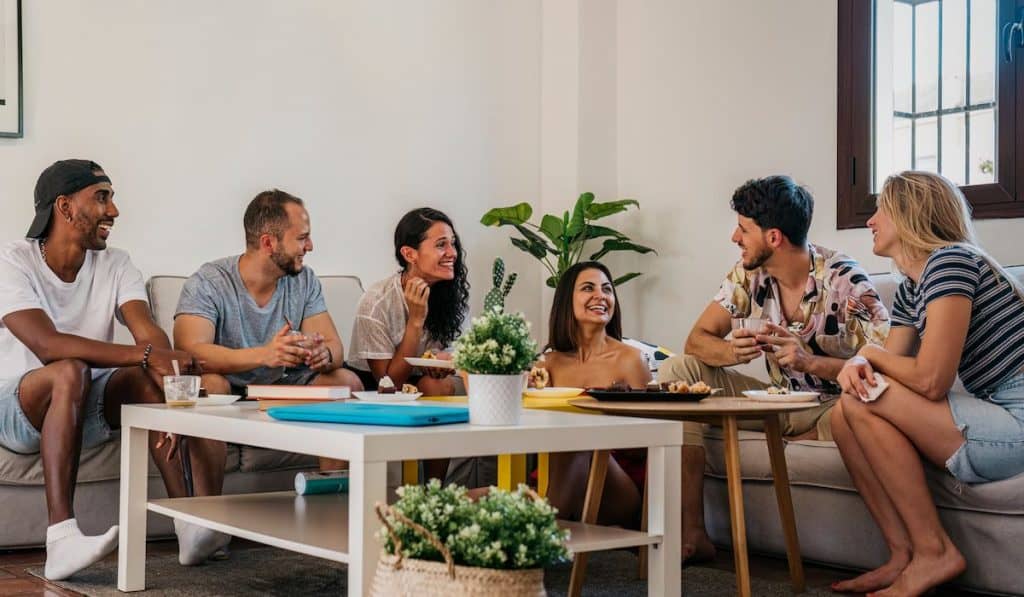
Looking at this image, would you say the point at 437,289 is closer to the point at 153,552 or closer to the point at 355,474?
the point at 153,552

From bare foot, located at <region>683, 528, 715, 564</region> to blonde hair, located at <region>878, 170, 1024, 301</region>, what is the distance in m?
0.90

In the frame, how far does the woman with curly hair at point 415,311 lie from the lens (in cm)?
380

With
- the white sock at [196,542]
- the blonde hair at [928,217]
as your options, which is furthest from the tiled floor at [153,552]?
the blonde hair at [928,217]

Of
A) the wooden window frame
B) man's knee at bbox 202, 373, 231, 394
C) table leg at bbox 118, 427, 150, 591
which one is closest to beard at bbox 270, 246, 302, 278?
man's knee at bbox 202, 373, 231, 394

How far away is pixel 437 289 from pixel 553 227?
3.61 ft

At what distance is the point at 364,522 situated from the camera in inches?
73.5

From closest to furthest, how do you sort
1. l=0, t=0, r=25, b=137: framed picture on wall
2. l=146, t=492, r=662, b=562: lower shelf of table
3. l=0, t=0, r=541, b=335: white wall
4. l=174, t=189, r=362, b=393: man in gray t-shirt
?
l=146, t=492, r=662, b=562: lower shelf of table → l=174, t=189, r=362, b=393: man in gray t-shirt → l=0, t=0, r=25, b=137: framed picture on wall → l=0, t=0, r=541, b=335: white wall

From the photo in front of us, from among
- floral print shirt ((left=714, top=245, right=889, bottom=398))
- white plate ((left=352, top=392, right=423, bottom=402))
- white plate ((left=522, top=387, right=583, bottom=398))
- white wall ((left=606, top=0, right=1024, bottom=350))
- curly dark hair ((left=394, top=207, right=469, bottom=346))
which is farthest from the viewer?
white wall ((left=606, top=0, right=1024, bottom=350))

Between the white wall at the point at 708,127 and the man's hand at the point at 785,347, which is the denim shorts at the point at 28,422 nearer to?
the man's hand at the point at 785,347

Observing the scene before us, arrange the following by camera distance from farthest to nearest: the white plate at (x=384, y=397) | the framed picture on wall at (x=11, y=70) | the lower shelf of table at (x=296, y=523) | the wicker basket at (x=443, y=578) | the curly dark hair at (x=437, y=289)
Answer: the framed picture on wall at (x=11, y=70), the curly dark hair at (x=437, y=289), the white plate at (x=384, y=397), the lower shelf of table at (x=296, y=523), the wicker basket at (x=443, y=578)

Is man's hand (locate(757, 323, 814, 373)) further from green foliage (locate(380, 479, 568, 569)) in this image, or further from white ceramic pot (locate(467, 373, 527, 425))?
green foliage (locate(380, 479, 568, 569))

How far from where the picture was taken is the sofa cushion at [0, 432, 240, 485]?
3.24 metres

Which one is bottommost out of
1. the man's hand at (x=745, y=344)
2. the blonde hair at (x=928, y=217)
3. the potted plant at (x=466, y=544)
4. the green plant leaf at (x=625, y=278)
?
the potted plant at (x=466, y=544)

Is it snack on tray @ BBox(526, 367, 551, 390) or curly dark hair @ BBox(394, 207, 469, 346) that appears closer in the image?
snack on tray @ BBox(526, 367, 551, 390)
